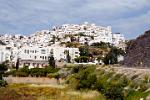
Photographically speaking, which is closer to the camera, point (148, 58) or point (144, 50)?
point (148, 58)

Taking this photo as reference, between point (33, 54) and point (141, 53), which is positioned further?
point (33, 54)

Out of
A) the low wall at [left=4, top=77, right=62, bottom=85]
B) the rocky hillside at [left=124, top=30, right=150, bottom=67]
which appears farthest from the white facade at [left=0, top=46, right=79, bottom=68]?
the rocky hillside at [left=124, top=30, right=150, bottom=67]

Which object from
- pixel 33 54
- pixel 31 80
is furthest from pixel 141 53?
pixel 33 54

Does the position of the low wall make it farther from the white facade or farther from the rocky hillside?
the white facade

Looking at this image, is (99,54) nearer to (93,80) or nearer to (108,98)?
(93,80)

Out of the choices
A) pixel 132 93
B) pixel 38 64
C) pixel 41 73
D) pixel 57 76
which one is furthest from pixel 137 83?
pixel 38 64

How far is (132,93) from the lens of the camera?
40188mm

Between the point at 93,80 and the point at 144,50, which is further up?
the point at 144,50

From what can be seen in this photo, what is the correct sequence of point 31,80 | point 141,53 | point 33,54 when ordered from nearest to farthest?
point 141,53
point 31,80
point 33,54

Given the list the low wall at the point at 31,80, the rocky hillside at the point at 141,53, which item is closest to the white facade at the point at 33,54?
the low wall at the point at 31,80

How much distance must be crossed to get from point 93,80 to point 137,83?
19.1m

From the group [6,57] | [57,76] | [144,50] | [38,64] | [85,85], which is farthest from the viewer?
[6,57]

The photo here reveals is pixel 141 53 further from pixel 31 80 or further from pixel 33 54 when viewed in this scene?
pixel 33 54

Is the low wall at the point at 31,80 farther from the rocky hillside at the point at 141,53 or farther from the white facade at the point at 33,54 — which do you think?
the white facade at the point at 33,54
